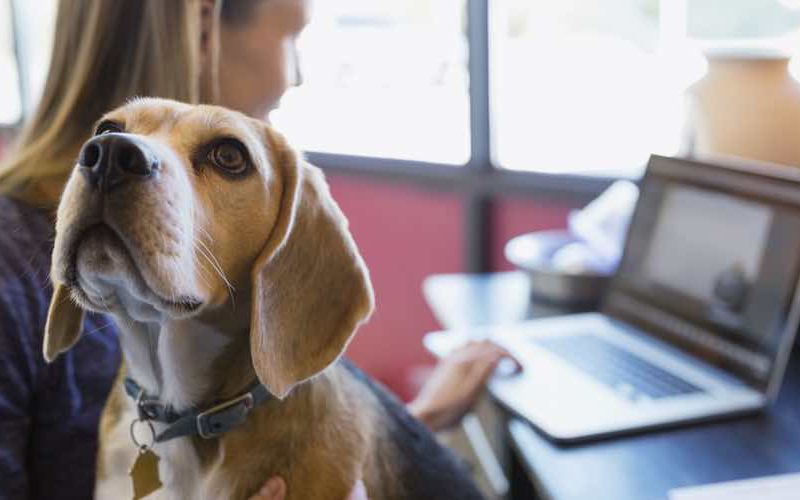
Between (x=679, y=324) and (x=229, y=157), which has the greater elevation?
(x=229, y=157)

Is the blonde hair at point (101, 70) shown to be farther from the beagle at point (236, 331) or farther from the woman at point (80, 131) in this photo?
the beagle at point (236, 331)

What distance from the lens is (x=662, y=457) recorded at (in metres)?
1.14

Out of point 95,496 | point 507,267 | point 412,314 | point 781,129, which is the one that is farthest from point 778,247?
point 412,314

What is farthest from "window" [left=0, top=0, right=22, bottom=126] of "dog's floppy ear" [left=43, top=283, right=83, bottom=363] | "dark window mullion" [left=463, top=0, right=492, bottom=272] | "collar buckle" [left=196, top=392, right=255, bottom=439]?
"collar buckle" [left=196, top=392, right=255, bottom=439]

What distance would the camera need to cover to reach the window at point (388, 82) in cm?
269

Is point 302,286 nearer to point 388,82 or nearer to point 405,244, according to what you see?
point 405,244

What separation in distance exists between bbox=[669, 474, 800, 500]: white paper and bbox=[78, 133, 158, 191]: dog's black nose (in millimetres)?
682

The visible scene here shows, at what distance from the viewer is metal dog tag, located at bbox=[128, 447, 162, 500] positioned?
0.96 m

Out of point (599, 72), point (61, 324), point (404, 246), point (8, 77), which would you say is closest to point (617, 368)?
point (61, 324)

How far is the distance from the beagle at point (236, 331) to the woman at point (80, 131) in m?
0.09

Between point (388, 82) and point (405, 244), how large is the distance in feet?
1.69

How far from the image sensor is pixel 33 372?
3.50 ft

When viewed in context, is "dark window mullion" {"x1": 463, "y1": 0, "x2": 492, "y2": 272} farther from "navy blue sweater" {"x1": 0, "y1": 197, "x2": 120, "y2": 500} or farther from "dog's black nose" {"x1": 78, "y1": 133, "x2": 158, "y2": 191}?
"dog's black nose" {"x1": 78, "y1": 133, "x2": 158, "y2": 191}

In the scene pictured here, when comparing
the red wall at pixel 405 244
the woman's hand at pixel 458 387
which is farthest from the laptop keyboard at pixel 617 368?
the red wall at pixel 405 244
